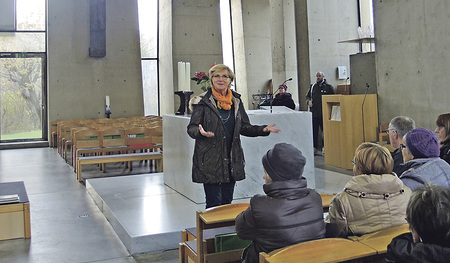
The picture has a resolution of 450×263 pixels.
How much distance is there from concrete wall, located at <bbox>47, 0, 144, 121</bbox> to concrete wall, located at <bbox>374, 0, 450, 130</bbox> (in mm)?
7633

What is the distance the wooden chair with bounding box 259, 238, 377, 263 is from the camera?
6.11ft

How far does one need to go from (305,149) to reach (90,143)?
3.75 metres

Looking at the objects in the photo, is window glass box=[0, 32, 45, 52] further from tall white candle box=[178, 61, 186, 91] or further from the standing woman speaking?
the standing woman speaking

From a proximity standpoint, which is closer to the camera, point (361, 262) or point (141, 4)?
point (361, 262)

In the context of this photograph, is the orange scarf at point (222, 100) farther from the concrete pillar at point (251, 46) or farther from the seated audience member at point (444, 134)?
the concrete pillar at point (251, 46)

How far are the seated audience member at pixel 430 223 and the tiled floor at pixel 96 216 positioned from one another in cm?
239

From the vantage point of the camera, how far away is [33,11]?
12875mm

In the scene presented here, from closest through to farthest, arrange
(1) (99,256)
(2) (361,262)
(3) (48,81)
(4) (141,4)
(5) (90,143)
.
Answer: (2) (361,262) → (1) (99,256) → (5) (90,143) → (3) (48,81) → (4) (141,4)

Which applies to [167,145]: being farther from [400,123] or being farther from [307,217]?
[307,217]

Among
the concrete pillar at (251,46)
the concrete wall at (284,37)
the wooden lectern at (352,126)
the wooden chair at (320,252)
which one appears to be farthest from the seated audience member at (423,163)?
the concrete pillar at (251,46)

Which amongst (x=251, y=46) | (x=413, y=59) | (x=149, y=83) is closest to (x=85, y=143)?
(x=413, y=59)

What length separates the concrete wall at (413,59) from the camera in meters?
6.07

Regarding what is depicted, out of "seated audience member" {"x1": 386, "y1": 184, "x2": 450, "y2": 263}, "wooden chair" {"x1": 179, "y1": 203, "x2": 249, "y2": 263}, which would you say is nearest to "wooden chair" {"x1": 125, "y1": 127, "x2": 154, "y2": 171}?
"wooden chair" {"x1": 179, "y1": 203, "x2": 249, "y2": 263}

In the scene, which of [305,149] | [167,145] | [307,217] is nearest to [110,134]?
[167,145]
